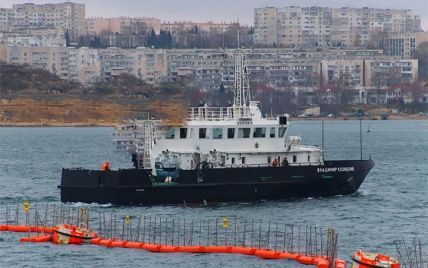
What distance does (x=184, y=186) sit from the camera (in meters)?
77.1

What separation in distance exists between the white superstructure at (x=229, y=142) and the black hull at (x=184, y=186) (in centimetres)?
127

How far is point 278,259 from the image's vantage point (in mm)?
60469

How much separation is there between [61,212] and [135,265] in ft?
44.5

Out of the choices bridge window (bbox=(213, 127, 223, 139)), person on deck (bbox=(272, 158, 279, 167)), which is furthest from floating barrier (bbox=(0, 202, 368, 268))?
bridge window (bbox=(213, 127, 223, 139))

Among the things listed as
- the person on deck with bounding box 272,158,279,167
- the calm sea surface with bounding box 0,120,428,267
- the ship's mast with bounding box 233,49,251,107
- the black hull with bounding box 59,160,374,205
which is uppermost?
the ship's mast with bounding box 233,49,251,107

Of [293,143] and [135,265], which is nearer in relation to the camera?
[135,265]

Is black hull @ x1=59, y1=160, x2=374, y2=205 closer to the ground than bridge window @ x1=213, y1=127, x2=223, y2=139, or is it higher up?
closer to the ground

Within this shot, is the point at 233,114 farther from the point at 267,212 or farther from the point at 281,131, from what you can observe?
the point at 267,212

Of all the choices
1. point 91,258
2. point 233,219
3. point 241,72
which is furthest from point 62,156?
point 91,258

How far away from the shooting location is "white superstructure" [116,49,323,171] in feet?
259

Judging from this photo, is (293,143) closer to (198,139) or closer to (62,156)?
(198,139)

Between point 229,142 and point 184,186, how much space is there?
4.14 metres

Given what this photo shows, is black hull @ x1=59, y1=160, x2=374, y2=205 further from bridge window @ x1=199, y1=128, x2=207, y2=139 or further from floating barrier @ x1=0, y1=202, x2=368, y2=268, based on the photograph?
bridge window @ x1=199, y1=128, x2=207, y2=139

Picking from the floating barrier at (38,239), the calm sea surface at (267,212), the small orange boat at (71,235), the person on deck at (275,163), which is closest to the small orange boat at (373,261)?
the calm sea surface at (267,212)
